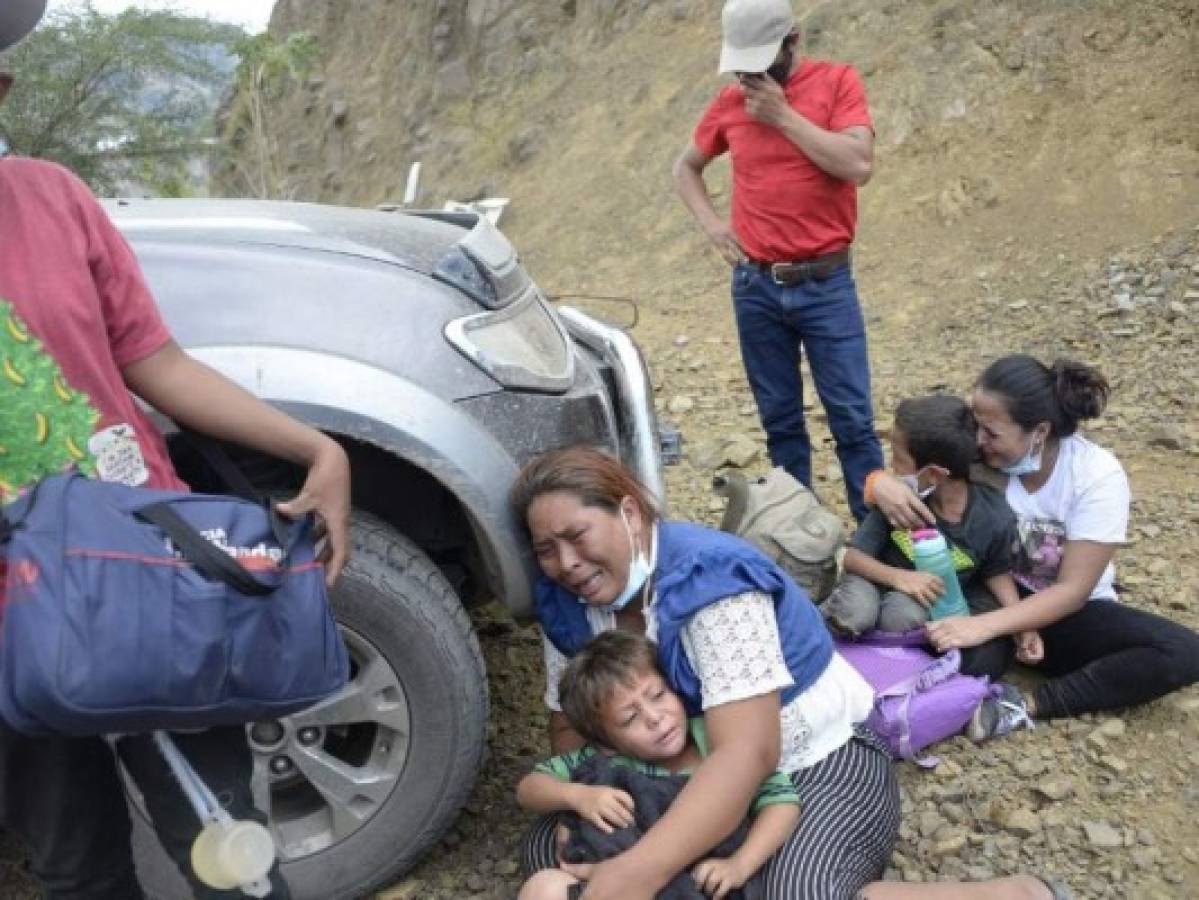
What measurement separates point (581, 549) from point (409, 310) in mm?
644

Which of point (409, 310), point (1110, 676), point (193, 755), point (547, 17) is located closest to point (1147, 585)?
point (1110, 676)

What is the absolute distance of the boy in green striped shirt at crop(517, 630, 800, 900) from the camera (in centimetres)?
229

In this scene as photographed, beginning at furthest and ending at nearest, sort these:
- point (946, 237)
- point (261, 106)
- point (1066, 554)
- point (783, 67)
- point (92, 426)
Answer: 1. point (261, 106)
2. point (946, 237)
3. point (783, 67)
4. point (1066, 554)
5. point (92, 426)

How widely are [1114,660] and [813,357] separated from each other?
1412 mm

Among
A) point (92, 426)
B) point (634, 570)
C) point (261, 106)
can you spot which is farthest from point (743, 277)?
point (261, 106)

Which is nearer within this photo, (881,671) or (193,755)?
(193,755)

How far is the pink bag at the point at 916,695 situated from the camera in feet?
9.91

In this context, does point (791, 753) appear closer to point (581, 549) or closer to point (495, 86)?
point (581, 549)

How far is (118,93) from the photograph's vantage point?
18.4 m

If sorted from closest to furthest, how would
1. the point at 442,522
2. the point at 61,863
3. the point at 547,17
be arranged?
the point at 61,863 < the point at 442,522 < the point at 547,17

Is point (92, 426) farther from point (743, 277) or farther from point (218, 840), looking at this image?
point (743, 277)

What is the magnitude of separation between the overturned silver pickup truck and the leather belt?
1.38 m

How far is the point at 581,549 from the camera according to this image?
2.44 m

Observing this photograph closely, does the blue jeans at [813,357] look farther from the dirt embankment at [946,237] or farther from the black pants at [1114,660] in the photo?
the black pants at [1114,660]
